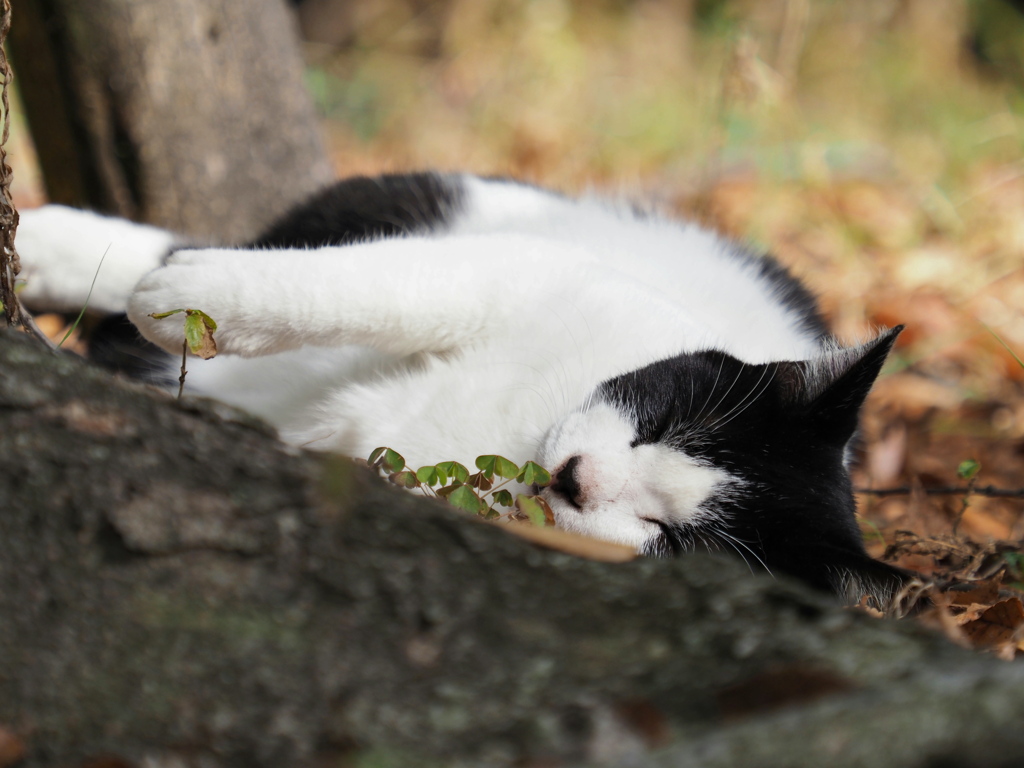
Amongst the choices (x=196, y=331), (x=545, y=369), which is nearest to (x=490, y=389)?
(x=545, y=369)

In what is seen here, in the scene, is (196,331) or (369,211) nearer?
(196,331)

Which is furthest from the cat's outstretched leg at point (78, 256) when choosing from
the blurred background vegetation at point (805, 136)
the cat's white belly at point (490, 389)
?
the blurred background vegetation at point (805, 136)

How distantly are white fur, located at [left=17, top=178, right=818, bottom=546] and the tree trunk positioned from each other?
316mm

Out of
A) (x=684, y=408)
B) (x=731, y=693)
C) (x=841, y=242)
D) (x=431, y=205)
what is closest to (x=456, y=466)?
(x=684, y=408)

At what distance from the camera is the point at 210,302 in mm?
1285

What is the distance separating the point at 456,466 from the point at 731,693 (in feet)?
2.27

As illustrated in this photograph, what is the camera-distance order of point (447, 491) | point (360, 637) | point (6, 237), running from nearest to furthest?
point (360, 637)
point (6, 237)
point (447, 491)

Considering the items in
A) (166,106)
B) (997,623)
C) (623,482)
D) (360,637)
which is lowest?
(360,637)

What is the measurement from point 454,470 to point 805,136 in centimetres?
327

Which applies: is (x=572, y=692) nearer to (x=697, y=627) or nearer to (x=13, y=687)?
(x=697, y=627)

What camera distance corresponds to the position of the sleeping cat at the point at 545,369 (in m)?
1.32

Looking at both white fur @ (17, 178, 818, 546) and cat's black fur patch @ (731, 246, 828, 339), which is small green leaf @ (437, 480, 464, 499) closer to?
white fur @ (17, 178, 818, 546)

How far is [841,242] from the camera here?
11.0 feet

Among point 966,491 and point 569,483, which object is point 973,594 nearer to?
point 966,491
